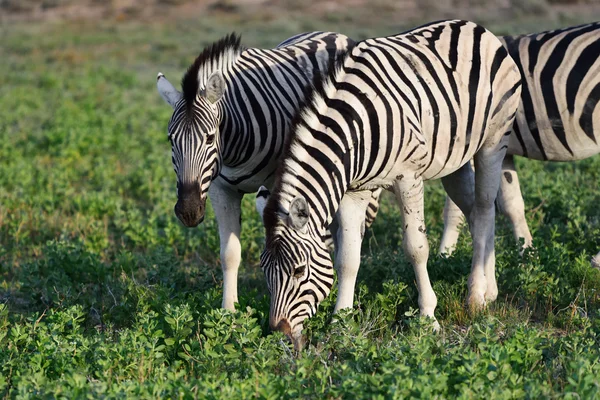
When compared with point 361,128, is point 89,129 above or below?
below

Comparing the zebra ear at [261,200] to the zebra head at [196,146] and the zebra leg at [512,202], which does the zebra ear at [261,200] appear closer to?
the zebra head at [196,146]

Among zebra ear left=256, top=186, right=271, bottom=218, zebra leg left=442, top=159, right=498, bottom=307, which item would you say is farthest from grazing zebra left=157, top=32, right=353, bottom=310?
zebra leg left=442, top=159, right=498, bottom=307

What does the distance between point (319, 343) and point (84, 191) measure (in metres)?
5.54

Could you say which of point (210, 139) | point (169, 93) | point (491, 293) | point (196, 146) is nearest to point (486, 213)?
point (491, 293)

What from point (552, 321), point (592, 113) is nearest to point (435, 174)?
point (552, 321)

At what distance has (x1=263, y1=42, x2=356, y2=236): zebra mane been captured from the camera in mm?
4984

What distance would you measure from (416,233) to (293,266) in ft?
4.24

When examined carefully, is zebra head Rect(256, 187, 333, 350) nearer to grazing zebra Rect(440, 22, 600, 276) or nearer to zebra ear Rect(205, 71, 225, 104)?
zebra ear Rect(205, 71, 225, 104)

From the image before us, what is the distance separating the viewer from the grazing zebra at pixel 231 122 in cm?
571

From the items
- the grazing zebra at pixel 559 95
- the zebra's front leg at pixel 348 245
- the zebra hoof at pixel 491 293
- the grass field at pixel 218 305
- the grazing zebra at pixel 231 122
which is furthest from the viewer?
A: the grazing zebra at pixel 559 95

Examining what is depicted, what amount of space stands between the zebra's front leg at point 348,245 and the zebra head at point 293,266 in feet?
2.19

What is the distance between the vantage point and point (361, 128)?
543 centimetres

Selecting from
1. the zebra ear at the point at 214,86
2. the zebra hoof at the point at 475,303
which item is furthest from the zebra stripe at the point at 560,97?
the zebra ear at the point at 214,86

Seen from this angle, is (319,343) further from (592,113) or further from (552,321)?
(592,113)
